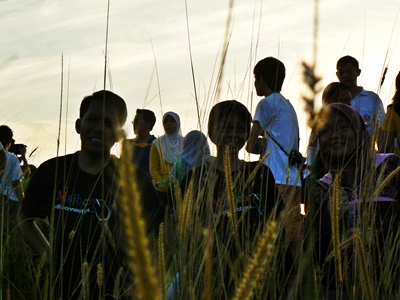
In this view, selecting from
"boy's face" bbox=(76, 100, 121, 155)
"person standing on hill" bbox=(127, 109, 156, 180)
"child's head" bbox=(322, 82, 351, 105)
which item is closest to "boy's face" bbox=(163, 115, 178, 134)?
"person standing on hill" bbox=(127, 109, 156, 180)

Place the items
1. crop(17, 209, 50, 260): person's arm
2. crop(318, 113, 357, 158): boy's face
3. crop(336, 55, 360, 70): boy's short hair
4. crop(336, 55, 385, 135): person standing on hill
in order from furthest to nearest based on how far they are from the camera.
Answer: crop(336, 55, 360, 70): boy's short hair → crop(336, 55, 385, 135): person standing on hill → crop(318, 113, 357, 158): boy's face → crop(17, 209, 50, 260): person's arm

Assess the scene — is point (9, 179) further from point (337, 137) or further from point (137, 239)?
point (137, 239)

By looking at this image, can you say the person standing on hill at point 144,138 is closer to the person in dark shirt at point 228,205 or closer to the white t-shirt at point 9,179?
the white t-shirt at point 9,179

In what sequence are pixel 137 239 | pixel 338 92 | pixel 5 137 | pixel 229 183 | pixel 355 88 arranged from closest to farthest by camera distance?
pixel 137 239, pixel 229 183, pixel 338 92, pixel 355 88, pixel 5 137

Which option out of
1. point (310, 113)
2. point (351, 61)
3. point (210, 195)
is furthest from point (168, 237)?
point (351, 61)

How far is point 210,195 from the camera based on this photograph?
1.72 m

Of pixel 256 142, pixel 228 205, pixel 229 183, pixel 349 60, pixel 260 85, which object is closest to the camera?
pixel 229 183

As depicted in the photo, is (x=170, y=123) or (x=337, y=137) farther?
(x=170, y=123)

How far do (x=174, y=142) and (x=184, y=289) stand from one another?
5143mm

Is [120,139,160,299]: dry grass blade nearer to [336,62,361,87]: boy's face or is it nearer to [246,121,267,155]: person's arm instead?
[246,121,267,155]: person's arm

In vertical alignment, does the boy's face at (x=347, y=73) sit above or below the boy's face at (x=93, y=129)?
above

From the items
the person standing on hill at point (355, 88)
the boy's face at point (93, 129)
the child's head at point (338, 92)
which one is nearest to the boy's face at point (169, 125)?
the person standing on hill at point (355, 88)

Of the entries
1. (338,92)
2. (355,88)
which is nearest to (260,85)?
(338,92)

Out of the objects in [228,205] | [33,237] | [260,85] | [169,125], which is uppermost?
[260,85]
